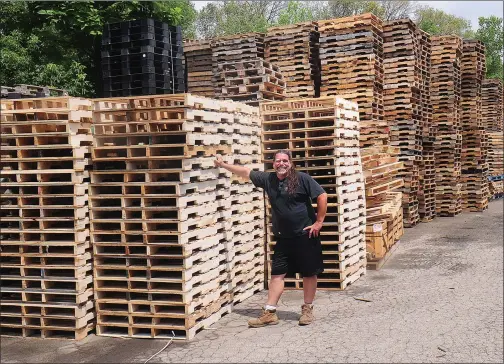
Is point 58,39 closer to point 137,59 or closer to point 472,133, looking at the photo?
point 137,59

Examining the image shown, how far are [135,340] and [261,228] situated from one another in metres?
2.99

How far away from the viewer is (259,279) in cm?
884

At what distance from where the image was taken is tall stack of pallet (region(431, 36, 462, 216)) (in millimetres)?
17938

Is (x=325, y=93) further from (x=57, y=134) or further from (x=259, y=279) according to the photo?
(x=57, y=134)

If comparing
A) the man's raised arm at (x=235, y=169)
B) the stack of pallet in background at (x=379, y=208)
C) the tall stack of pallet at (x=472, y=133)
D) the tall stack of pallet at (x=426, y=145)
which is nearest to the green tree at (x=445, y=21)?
the tall stack of pallet at (x=472, y=133)

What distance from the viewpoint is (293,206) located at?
22.6ft

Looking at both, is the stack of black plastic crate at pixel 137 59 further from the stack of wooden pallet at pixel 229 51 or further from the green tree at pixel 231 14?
the green tree at pixel 231 14

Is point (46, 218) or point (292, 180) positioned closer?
point (46, 218)

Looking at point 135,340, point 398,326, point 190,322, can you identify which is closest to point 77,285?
point 135,340

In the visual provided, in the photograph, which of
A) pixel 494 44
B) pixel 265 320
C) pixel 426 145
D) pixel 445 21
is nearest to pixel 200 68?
pixel 426 145

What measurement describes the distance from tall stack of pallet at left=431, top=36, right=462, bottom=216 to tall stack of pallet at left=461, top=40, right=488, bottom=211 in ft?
4.12

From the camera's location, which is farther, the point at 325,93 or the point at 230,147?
the point at 325,93

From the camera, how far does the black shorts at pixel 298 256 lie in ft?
22.7

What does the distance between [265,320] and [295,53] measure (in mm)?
9748
